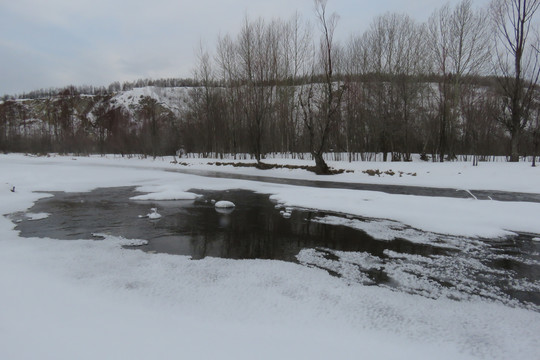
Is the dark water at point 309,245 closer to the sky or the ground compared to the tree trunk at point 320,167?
closer to the ground

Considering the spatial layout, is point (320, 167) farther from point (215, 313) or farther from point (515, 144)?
point (215, 313)

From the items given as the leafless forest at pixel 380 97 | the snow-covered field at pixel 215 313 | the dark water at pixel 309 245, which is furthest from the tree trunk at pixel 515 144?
the snow-covered field at pixel 215 313

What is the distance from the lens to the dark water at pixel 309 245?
5262mm

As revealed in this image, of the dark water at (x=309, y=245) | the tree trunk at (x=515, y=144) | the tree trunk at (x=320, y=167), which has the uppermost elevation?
the tree trunk at (x=515, y=144)

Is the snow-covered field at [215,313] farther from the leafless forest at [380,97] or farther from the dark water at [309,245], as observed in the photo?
the leafless forest at [380,97]

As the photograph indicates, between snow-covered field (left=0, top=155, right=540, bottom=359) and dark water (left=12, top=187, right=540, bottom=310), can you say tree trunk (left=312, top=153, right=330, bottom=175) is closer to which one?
dark water (left=12, top=187, right=540, bottom=310)

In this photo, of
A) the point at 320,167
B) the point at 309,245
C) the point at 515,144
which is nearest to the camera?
the point at 309,245

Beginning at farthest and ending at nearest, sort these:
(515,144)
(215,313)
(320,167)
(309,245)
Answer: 1. (320,167)
2. (515,144)
3. (309,245)
4. (215,313)

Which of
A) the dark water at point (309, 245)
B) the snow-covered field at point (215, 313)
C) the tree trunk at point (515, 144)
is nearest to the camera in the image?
the snow-covered field at point (215, 313)

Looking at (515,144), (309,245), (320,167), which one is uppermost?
(515,144)

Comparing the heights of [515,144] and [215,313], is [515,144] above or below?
above

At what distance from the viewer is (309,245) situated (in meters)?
7.28

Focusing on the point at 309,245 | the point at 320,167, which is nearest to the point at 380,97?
the point at 320,167

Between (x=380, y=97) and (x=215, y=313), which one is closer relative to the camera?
(x=215, y=313)
